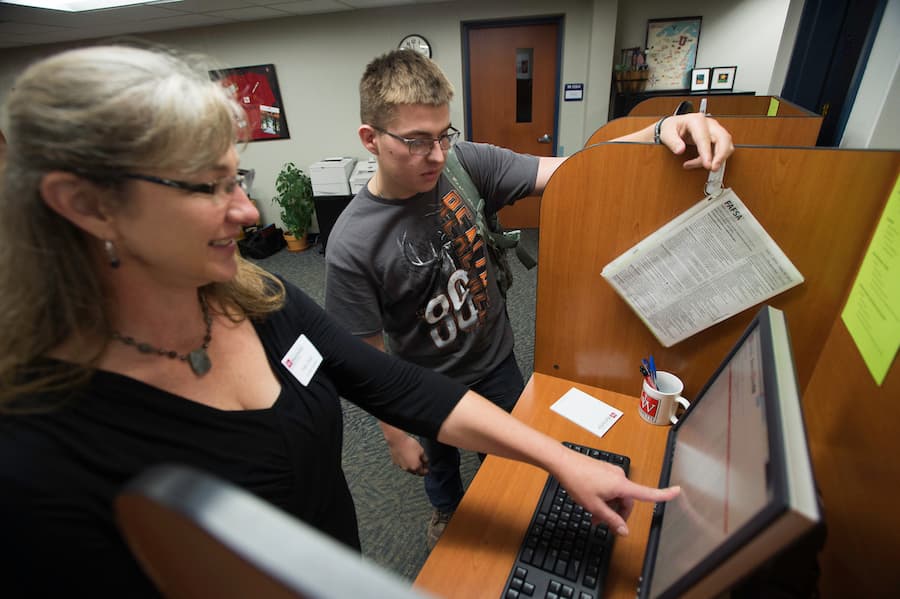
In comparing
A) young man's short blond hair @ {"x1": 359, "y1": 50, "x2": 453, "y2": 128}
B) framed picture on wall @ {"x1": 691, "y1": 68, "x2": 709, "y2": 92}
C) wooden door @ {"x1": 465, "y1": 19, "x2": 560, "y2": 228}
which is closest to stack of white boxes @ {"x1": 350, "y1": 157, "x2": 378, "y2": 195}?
wooden door @ {"x1": 465, "y1": 19, "x2": 560, "y2": 228}

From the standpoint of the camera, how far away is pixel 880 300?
2.06 feet

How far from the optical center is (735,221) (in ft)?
2.67

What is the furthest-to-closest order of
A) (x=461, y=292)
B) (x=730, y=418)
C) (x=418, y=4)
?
(x=418, y=4) → (x=461, y=292) → (x=730, y=418)

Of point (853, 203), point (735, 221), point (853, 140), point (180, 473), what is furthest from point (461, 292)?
point (853, 140)

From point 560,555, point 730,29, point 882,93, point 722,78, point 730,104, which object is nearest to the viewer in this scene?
point 560,555

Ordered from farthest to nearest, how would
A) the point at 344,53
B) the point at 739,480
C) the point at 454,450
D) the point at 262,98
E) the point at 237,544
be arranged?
the point at 262,98 → the point at 344,53 → the point at 454,450 → the point at 739,480 → the point at 237,544

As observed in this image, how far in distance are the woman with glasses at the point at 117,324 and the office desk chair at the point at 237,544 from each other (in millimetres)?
333

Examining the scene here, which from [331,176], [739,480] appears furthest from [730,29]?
[739,480]

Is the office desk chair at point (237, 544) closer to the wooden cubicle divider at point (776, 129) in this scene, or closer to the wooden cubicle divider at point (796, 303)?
the wooden cubicle divider at point (796, 303)

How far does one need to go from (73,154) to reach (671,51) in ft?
14.7

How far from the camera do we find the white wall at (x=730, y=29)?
3.60m

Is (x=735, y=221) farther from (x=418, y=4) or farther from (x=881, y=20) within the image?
(x=418, y=4)

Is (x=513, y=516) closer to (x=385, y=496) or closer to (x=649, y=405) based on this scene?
(x=649, y=405)

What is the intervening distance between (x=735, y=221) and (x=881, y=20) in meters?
1.00
